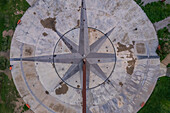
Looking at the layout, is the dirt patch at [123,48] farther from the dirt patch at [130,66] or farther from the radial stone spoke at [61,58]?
the radial stone spoke at [61,58]

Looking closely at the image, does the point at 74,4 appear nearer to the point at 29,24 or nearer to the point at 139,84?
the point at 29,24

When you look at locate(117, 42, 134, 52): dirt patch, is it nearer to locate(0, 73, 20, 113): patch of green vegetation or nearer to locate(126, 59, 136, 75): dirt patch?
locate(126, 59, 136, 75): dirt patch

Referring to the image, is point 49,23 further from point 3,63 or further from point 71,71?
point 3,63

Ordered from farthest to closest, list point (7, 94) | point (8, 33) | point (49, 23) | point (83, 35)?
point (8, 33) < point (49, 23) < point (83, 35) < point (7, 94)

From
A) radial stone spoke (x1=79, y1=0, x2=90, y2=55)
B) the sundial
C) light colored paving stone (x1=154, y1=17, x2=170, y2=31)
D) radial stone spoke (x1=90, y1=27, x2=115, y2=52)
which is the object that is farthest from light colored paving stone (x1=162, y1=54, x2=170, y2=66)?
radial stone spoke (x1=79, y1=0, x2=90, y2=55)

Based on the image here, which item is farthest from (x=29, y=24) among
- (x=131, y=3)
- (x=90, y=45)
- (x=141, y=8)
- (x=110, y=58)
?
(x=141, y=8)

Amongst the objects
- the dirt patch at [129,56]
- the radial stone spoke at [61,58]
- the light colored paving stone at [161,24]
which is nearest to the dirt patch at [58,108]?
the radial stone spoke at [61,58]

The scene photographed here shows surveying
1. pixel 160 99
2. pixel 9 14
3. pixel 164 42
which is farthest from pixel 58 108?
pixel 164 42
